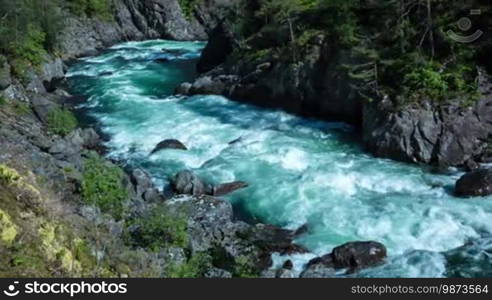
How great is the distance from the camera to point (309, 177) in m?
Answer: 26.7

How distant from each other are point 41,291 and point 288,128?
2502cm

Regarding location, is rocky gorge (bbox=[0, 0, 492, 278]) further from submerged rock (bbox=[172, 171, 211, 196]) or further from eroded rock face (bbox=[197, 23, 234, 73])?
eroded rock face (bbox=[197, 23, 234, 73])

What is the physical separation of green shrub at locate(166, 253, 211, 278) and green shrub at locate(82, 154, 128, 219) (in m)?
3.20

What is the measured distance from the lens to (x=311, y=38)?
37344mm

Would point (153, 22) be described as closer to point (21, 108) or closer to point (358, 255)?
point (21, 108)

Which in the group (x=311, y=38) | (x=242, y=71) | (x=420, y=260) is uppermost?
(x=311, y=38)

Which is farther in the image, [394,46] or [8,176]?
[394,46]

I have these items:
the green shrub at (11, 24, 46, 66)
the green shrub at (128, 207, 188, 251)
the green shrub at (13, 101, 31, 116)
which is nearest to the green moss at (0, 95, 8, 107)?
the green shrub at (13, 101, 31, 116)

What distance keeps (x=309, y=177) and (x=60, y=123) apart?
15709 mm

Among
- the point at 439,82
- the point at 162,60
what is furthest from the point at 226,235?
the point at 162,60

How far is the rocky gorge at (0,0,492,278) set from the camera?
14.7 meters

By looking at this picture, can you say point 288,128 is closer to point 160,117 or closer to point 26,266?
point 160,117

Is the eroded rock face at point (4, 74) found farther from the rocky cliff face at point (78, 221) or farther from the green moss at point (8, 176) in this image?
the green moss at point (8, 176)

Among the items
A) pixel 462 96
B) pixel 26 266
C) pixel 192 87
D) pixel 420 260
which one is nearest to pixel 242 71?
pixel 192 87
